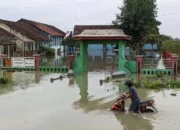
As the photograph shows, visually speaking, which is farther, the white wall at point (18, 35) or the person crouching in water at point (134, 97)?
the white wall at point (18, 35)

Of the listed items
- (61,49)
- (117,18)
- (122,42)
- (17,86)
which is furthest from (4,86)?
(61,49)

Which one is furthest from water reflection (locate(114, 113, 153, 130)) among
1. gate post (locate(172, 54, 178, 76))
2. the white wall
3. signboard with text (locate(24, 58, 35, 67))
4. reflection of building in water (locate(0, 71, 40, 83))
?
the white wall

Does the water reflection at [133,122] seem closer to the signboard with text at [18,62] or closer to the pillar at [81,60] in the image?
the pillar at [81,60]

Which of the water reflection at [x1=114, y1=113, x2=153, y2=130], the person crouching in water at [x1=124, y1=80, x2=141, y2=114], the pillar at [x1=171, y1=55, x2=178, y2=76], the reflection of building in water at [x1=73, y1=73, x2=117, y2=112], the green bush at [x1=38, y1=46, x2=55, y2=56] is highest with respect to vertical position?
the green bush at [x1=38, y1=46, x2=55, y2=56]

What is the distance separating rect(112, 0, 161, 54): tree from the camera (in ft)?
107

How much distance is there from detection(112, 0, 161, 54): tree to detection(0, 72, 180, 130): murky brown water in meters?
14.7

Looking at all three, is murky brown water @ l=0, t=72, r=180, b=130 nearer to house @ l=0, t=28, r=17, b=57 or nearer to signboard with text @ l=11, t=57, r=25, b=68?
signboard with text @ l=11, t=57, r=25, b=68

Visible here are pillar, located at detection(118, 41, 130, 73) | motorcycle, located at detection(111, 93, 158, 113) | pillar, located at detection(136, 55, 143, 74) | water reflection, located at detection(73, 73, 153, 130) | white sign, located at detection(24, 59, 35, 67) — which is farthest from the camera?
white sign, located at detection(24, 59, 35, 67)

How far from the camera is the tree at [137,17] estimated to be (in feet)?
107

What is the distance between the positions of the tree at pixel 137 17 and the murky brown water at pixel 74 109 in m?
14.7

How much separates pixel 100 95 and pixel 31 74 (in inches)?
387

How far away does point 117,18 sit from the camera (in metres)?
34.2

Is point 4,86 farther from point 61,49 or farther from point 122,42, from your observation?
point 61,49

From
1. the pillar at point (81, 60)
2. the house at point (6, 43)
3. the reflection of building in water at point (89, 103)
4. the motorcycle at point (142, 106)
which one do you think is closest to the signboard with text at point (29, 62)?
the pillar at point (81, 60)
